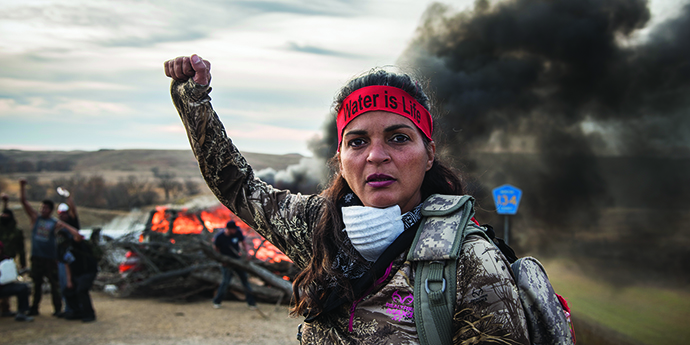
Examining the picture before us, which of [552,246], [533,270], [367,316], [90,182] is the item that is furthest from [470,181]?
[90,182]

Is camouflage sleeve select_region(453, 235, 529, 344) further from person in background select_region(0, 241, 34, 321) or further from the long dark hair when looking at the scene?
person in background select_region(0, 241, 34, 321)

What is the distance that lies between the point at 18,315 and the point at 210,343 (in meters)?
3.73

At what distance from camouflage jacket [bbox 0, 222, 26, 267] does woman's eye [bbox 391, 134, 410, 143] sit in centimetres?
984

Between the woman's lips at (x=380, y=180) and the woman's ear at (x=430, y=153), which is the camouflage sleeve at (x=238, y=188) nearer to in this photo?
the woman's lips at (x=380, y=180)

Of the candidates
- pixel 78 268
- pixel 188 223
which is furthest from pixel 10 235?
pixel 188 223

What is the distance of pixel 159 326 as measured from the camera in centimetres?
737

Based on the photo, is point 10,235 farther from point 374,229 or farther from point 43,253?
point 374,229

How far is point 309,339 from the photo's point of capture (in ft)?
4.89

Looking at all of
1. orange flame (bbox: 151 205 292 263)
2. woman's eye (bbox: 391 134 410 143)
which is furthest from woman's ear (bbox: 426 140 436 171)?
orange flame (bbox: 151 205 292 263)

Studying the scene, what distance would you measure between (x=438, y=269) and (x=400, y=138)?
0.53 metres

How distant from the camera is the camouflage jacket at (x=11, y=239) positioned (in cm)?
829

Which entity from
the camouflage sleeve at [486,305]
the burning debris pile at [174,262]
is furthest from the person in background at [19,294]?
the camouflage sleeve at [486,305]

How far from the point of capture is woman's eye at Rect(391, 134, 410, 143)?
58.7 inches

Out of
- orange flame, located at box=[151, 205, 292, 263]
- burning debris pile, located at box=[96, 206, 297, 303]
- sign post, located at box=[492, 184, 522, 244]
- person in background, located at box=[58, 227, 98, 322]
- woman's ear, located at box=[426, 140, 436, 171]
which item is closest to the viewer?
woman's ear, located at box=[426, 140, 436, 171]
